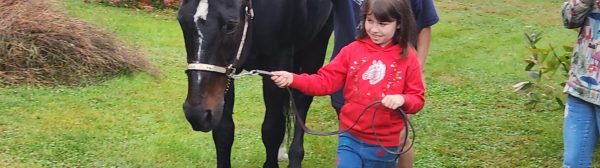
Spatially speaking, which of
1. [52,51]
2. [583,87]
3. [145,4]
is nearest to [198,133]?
[52,51]

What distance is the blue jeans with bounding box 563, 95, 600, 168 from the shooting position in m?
3.39

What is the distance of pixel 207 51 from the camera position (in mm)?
2912

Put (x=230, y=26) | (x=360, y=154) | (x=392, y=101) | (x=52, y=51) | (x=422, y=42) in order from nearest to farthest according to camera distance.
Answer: (x=392, y=101), (x=230, y=26), (x=360, y=154), (x=422, y=42), (x=52, y=51)

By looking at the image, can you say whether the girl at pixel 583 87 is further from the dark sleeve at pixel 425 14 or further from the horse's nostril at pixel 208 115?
the horse's nostril at pixel 208 115

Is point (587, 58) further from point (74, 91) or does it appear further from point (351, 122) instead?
point (74, 91)

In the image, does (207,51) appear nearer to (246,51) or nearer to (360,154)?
(246,51)

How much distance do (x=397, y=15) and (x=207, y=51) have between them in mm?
722

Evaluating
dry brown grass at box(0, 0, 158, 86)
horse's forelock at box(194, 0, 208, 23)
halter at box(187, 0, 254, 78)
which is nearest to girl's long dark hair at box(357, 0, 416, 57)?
halter at box(187, 0, 254, 78)

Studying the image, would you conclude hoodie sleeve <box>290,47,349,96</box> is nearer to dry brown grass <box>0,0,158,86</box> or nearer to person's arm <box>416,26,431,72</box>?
person's arm <box>416,26,431,72</box>

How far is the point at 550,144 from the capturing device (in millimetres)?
5430

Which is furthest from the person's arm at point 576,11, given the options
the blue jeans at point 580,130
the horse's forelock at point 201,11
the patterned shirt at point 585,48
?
the horse's forelock at point 201,11

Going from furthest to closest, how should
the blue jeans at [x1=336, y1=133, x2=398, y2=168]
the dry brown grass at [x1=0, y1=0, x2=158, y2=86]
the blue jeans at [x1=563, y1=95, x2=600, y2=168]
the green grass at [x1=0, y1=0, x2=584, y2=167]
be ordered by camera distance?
the dry brown grass at [x1=0, y1=0, x2=158, y2=86], the green grass at [x1=0, y1=0, x2=584, y2=167], the blue jeans at [x1=563, y1=95, x2=600, y2=168], the blue jeans at [x1=336, y1=133, x2=398, y2=168]

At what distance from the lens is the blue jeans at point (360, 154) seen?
313 centimetres

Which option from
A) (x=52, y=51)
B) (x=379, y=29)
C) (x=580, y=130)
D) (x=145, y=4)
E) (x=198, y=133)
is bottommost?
(x=145, y=4)
